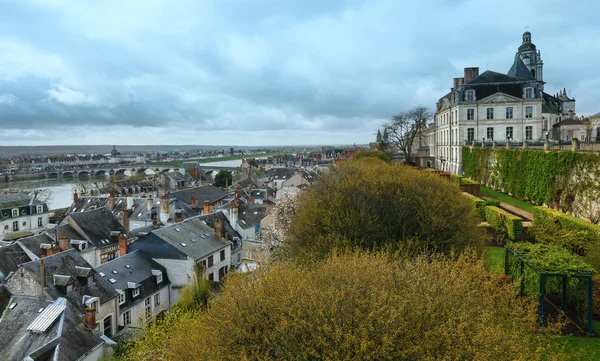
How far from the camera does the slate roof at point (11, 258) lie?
73.0 ft

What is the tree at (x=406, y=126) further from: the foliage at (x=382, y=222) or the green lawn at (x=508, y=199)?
the foliage at (x=382, y=222)

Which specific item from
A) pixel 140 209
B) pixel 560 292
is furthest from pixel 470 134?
pixel 560 292

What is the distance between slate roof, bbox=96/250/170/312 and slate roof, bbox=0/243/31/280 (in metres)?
5.86

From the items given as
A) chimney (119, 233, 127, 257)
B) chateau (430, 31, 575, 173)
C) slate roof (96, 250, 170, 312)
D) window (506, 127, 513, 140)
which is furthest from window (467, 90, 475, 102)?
chimney (119, 233, 127, 257)

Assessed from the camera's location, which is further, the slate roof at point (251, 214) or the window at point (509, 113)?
the window at point (509, 113)

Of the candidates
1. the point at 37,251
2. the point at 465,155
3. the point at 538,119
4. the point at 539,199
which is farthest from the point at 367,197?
the point at 538,119

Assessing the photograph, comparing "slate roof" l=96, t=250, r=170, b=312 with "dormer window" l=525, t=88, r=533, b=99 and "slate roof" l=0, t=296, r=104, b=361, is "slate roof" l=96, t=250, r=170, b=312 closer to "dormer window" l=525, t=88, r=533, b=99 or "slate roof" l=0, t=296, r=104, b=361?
"slate roof" l=0, t=296, r=104, b=361

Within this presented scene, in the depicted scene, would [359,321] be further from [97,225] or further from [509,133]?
[509,133]

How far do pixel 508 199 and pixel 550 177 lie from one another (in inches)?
221

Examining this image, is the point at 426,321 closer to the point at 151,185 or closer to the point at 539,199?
the point at 539,199

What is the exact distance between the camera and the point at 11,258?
23266mm

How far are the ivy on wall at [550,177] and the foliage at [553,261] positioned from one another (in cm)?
1179

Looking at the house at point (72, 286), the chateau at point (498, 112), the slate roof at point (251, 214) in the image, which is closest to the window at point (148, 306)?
the house at point (72, 286)

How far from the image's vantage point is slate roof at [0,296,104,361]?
44.0 ft
